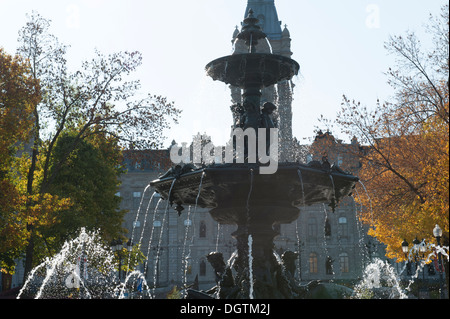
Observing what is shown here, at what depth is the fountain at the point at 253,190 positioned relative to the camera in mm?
9328

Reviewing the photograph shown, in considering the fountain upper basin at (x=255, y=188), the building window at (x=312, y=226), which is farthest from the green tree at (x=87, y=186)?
the building window at (x=312, y=226)

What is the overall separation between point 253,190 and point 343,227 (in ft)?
166

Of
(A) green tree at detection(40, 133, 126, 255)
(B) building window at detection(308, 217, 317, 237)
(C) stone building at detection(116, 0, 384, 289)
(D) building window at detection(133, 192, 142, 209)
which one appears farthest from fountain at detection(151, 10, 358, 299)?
(D) building window at detection(133, 192, 142, 209)

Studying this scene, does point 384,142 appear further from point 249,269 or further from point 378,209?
point 249,269

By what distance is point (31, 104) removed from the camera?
19281 millimetres

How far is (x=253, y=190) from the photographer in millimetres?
9703

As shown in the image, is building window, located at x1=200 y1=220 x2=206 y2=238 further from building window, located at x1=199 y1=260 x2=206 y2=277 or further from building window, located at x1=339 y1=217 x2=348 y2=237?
building window, located at x1=339 y1=217 x2=348 y2=237

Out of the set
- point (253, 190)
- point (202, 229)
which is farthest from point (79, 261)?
point (202, 229)

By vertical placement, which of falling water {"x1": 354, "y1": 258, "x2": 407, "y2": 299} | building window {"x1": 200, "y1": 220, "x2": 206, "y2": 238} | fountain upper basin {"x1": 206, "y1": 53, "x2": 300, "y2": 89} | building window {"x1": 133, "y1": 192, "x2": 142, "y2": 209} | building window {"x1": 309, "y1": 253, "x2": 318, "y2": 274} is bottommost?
falling water {"x1": 354, "y1": 258, "x2": 407, "y2": 299}

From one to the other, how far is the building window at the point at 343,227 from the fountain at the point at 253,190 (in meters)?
48.6

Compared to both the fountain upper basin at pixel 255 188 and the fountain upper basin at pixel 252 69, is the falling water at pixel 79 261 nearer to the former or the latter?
the fountain upper basin at pixel 255 188

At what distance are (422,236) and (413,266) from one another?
33325 millimetres

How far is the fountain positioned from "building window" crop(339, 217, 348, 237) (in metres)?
48.6

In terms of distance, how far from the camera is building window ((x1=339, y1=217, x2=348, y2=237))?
190 feet
